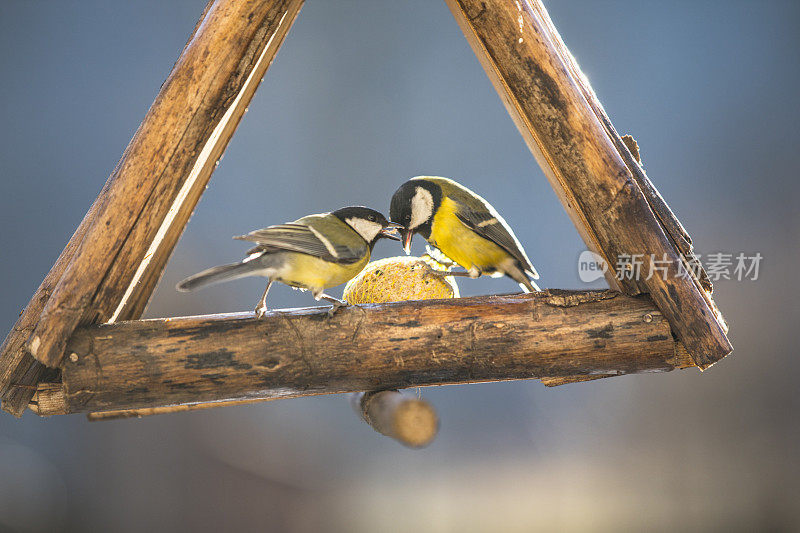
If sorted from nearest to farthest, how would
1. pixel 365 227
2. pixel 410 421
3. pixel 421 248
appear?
pixel 410 421
pixel 365 227
pixel 421 248

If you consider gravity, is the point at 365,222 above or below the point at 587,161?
below

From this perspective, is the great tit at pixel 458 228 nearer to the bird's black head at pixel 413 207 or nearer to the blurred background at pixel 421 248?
the bird's black head at pixel 413 207

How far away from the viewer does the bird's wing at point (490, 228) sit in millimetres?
1565

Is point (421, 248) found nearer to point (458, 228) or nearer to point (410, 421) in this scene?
point (458, 228)

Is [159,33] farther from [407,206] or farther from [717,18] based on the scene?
[717,18]

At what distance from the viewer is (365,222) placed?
1.46 metres

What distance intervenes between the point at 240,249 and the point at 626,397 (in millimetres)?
2190

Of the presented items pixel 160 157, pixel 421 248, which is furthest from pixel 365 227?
pixel 421 248

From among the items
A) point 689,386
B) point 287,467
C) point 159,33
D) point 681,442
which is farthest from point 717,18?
point 287,467

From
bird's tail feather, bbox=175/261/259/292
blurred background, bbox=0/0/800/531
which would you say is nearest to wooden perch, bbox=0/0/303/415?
bird's tail feather, bbox=175/261/259/292

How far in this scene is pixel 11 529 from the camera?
284 cm

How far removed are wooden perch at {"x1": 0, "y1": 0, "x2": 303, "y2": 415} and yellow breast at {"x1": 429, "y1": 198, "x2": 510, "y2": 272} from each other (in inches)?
22.8

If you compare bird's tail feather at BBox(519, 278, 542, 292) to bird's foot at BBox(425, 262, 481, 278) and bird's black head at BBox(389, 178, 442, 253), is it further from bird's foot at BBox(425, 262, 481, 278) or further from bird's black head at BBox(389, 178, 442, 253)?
bird's black head at BBox(389, 178, 442, 253)

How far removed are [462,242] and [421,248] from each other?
1.91 metres
